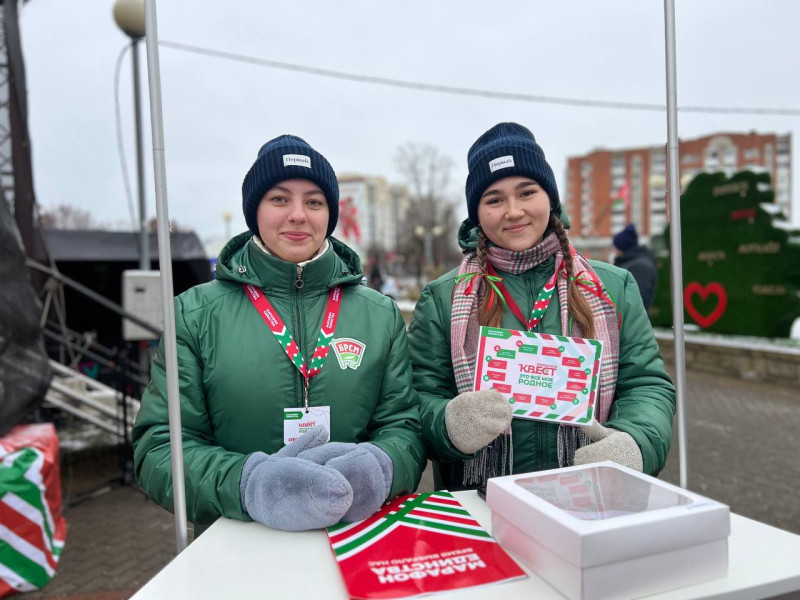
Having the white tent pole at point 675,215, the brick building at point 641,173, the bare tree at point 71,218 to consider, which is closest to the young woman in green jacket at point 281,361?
the white tent pole at point 675,215

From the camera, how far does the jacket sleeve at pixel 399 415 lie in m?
1.58

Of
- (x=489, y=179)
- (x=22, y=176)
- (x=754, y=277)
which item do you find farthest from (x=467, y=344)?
(x=754, y=277)

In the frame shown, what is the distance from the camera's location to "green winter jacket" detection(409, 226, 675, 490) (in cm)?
167

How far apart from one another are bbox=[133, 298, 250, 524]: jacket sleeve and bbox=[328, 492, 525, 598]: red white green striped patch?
0.31 m

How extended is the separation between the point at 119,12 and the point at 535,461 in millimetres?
5989

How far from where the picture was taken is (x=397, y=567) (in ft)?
3.68

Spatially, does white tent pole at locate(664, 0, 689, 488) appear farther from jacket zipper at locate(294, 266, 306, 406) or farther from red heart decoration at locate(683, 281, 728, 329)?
red heart decoration at locate(683, 281, 728, 329)

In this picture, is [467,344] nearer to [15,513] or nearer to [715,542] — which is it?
[715,542]

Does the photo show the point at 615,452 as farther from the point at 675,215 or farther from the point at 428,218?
the point at 428,218

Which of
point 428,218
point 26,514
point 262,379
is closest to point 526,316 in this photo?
point 262,379

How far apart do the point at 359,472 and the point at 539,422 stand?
2.22 ft

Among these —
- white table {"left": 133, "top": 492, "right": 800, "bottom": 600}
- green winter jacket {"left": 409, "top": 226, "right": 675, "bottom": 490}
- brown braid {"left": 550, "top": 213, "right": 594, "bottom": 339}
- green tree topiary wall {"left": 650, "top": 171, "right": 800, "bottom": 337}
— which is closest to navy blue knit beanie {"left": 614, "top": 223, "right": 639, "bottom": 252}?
green tree topiary wall {"left": 650, "top": 171, "right": 800, "bottom": 337}

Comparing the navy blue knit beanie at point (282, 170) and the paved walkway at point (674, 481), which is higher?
the navy blue knit beanie at point (282, 170)

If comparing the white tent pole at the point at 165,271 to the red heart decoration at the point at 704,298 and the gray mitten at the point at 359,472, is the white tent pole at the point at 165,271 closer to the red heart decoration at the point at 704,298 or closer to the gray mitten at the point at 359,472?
the gray mitten at the point at 359,472
